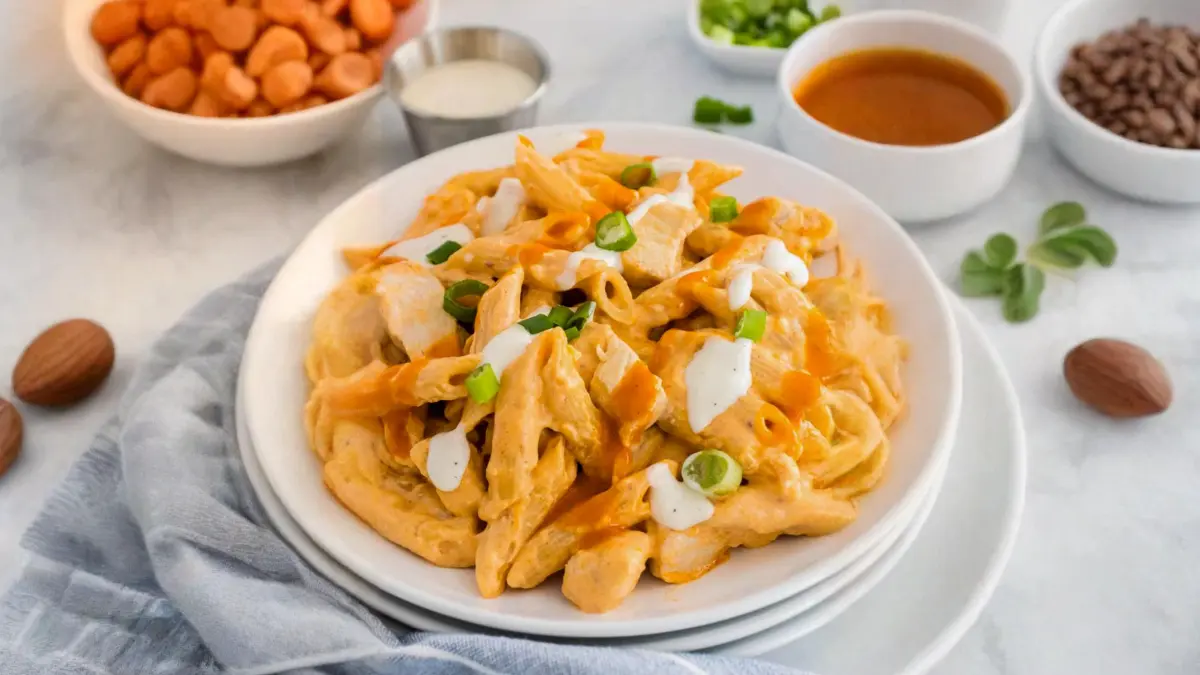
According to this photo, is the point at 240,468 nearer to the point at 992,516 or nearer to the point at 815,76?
the point at 992,516

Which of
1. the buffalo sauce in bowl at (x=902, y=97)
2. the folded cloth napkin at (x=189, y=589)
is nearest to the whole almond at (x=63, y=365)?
the folded cloth napkin at (x=189, y=589)

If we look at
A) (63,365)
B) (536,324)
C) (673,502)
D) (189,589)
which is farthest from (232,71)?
(673,502)

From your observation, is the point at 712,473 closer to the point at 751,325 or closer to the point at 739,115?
the point at 751,325

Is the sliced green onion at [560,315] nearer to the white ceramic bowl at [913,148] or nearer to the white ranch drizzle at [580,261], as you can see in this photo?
the white ranch drizzle at [580,261]

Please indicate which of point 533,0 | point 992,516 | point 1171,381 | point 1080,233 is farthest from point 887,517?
point 533,0

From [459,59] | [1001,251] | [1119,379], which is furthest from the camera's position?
[459,59]

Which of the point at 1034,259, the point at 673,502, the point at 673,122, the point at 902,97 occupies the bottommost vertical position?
the point at 1034,259
